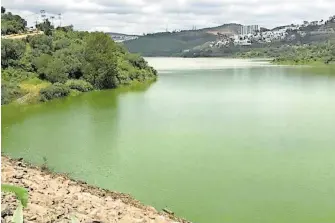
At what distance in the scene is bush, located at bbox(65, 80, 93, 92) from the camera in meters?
40.2

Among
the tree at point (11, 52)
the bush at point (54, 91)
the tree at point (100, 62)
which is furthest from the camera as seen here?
the tree at point (100, 62)

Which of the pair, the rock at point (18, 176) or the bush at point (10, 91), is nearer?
the rock at point (18, 176)

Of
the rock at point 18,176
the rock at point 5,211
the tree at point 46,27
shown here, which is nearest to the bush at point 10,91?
the tree at point 46,27

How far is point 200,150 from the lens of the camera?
17266 mm

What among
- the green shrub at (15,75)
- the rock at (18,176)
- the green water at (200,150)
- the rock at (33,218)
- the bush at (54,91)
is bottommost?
the green water at (200,150)

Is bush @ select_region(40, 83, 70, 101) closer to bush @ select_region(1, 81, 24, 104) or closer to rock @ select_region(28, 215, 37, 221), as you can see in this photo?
bush @ select_region(1, 81, 24, 104)

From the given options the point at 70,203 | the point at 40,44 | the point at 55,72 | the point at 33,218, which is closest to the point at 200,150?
the point at 70,203

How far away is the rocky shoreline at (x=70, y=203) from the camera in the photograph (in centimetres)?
748

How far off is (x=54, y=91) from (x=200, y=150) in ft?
72.9

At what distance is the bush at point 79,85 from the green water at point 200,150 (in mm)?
6158

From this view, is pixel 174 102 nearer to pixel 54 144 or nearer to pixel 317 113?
pixel 317 113

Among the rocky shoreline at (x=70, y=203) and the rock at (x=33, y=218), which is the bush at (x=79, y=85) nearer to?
the rocky shoreline at (x=70, y=203)

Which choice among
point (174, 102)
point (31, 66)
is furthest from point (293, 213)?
point (31, 66)

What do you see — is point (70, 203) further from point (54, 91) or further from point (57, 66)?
point (57, 66)
